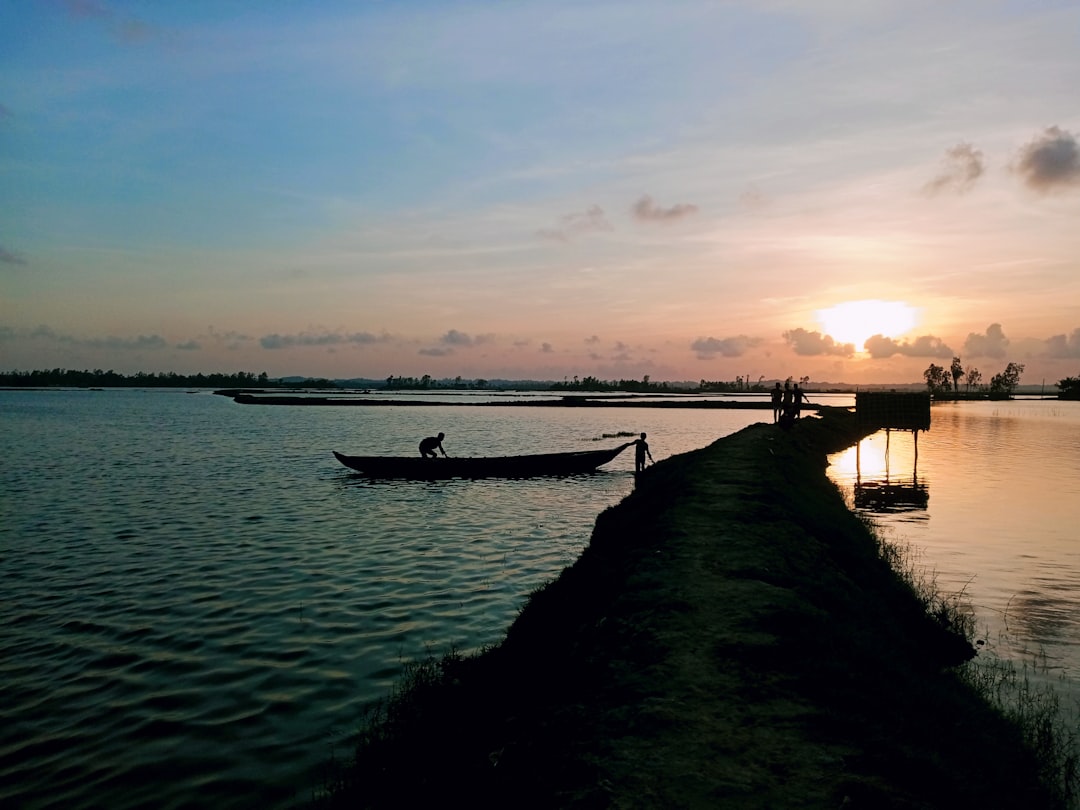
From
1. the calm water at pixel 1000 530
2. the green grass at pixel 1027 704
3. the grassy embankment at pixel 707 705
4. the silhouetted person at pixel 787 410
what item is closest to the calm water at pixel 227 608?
the grassy embankment at pixel 707 705

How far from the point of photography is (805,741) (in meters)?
6.47

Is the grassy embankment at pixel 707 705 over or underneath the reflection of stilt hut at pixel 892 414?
underneath

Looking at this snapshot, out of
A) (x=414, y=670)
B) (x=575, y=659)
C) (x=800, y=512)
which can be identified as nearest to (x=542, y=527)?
(x=800, y=512)

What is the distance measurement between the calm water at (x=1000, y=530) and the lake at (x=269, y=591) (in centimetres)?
11

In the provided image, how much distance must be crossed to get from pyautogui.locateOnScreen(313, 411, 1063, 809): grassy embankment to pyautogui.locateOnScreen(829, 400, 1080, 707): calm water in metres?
1.51

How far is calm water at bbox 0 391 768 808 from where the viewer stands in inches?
A: 348

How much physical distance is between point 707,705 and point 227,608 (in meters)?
→ 11.5

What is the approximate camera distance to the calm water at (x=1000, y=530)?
42.9 feet

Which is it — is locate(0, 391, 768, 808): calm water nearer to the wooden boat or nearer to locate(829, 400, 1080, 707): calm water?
the wooden boat

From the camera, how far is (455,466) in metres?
36.6

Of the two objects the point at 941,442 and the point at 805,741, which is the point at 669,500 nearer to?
the point at 805,741

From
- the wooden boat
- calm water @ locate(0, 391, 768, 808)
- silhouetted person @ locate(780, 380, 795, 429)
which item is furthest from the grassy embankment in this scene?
silhouetted person @ locate(780, 380, 795, 429)

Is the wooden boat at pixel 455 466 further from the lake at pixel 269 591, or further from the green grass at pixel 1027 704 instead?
the green grass at pixel 1027 704

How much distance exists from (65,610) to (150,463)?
30.8m
